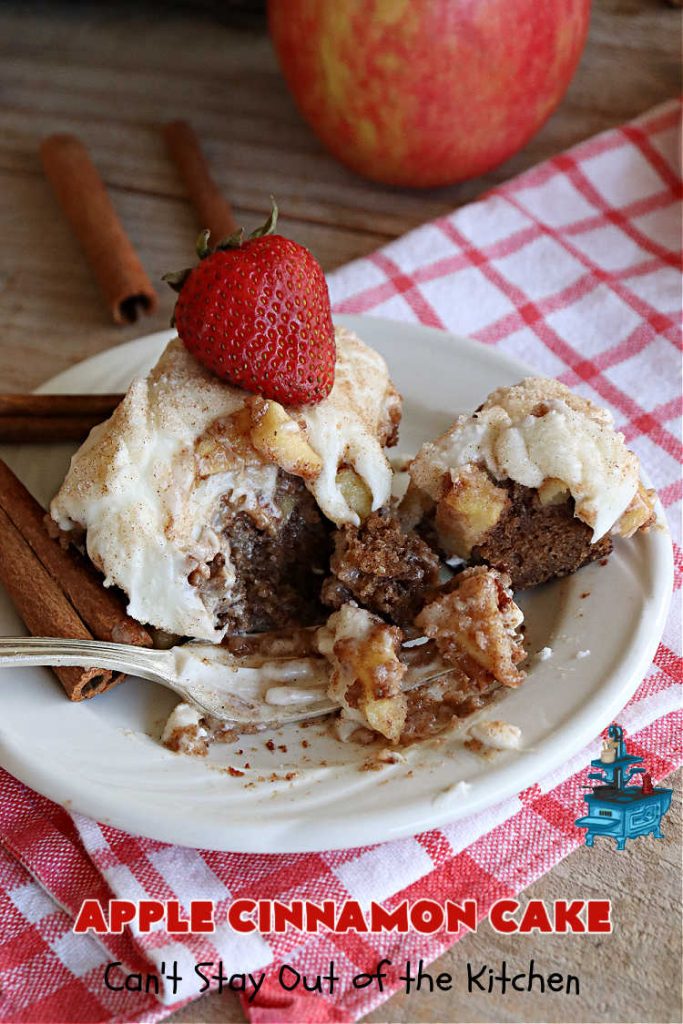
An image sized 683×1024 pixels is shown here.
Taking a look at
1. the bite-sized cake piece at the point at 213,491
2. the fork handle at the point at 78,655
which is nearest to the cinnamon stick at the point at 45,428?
the bite-sized cake piece at the point at 213,491

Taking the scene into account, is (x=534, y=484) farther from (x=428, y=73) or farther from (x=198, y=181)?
(x=198, y=181)

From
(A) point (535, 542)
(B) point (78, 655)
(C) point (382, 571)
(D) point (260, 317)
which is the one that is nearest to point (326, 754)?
(C) point (382, 571)

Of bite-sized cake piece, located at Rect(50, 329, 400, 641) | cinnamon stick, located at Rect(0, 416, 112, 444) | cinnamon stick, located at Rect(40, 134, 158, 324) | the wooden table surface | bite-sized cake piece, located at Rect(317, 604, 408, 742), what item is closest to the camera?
bite-sized cake piece, located at Rect(317, 604, 408, 742)

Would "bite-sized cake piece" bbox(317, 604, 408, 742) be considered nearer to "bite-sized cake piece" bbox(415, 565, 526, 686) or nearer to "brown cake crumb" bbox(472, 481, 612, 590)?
"bite-sized cake piece" bbox(415, 565, 526, 686)

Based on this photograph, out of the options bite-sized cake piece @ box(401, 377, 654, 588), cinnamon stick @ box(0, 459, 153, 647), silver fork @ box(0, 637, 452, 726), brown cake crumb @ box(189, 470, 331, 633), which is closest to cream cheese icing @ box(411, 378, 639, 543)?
bite-sized cake piece @ box(401, 377, 654, 588)

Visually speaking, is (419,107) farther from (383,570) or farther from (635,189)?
(383,570)

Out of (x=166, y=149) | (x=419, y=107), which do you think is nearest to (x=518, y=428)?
(x=419, y=107)
